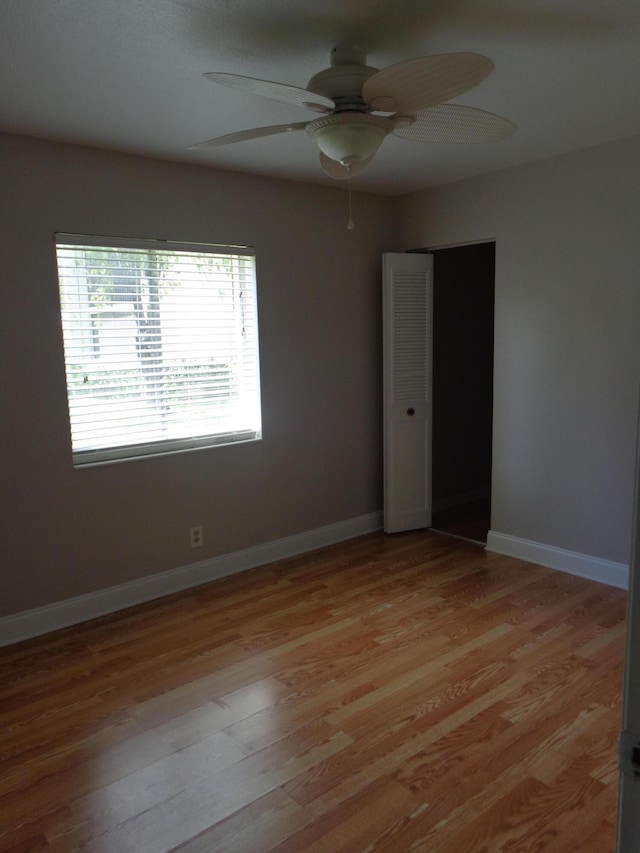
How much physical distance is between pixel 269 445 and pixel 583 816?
2.72 meters

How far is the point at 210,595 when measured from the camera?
368 cm

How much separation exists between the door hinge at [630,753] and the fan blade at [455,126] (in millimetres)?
1816

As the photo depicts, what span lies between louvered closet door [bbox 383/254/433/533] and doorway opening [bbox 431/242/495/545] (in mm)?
375

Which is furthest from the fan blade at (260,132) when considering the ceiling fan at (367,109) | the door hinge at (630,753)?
the door hinge at (630,753)

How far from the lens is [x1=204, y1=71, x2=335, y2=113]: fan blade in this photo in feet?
5.65

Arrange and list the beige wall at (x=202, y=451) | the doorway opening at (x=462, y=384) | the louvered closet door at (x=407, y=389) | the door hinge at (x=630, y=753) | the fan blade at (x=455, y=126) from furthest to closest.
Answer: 1. the doorway opening at (x=462, y=384)
2. the louvered closet door at (x=407, y=389)
3. the beige wall at (x=202, y=451)
4. the fan blade at (x=455, y=126)
5. the door hinge at (x=630, y=753)

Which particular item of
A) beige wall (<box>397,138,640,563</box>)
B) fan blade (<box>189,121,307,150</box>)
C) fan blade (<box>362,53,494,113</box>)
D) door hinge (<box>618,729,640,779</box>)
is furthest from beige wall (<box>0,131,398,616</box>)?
door hinge (<box>618,729,640,779</box>)

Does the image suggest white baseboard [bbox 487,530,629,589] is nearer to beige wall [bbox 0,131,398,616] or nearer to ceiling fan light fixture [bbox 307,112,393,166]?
beige wall [bbox 0,131,398,616]

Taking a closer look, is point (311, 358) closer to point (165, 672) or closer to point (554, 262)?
point (554, 262)

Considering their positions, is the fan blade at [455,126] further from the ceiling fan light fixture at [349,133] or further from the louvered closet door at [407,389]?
the louvered closet door at [407,389]

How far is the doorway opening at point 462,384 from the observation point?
16.9 feet

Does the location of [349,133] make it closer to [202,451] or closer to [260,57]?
[260,57]

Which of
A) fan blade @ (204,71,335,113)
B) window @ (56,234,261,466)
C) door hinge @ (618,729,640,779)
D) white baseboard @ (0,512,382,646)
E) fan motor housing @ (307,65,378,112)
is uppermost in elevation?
fan motor housing @ (307,65,378,112)

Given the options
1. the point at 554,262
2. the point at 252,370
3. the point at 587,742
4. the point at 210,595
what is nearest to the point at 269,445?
the point at 252,370
